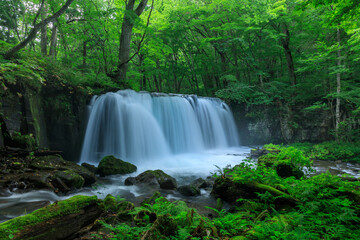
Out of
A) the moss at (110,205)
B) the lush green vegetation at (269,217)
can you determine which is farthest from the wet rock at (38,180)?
the lush green vegetation at (269,217)

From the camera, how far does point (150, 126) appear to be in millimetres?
11180

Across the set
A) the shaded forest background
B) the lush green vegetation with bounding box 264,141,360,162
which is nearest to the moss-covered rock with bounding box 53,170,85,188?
the shaded forest background

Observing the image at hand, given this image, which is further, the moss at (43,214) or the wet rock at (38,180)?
the wet rock at (38,180)

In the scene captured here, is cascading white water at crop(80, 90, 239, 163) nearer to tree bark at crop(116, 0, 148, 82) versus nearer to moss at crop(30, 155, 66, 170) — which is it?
tree bark at crop(116, 0, 148, 82)

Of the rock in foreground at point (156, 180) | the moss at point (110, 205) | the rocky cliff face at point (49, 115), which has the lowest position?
the rock in foreground at point (156, 180)

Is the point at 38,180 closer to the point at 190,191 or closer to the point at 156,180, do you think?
the point at 156,180

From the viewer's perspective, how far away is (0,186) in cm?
405

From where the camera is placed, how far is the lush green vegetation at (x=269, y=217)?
2219 millimetres

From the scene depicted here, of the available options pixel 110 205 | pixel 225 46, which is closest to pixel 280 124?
pixel 225 46

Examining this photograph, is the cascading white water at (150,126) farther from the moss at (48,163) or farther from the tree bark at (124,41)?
the moss at (48,163)

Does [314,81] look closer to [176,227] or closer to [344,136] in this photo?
[344,136]

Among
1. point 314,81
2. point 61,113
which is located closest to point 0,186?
point 61,113

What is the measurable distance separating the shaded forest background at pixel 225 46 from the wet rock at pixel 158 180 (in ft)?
18.3

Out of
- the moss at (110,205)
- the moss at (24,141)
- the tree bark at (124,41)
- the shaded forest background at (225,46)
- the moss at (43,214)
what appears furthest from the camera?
the tree bark at (124,41)
